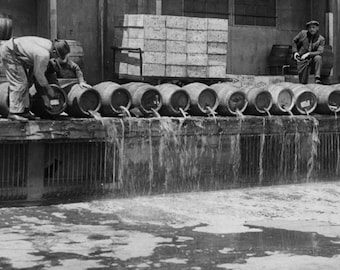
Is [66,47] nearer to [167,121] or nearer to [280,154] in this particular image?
[167,121]

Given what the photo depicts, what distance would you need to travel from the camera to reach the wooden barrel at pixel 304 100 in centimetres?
1226

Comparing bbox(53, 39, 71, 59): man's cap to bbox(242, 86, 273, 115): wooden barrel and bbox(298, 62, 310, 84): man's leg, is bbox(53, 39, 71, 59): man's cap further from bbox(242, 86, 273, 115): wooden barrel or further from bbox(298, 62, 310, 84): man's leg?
bbox(298, 62, 310, 84): man's leg

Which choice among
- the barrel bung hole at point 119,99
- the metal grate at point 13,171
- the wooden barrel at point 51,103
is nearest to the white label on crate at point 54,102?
the wooden barrel at point 51,103

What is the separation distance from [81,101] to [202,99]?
214 cm

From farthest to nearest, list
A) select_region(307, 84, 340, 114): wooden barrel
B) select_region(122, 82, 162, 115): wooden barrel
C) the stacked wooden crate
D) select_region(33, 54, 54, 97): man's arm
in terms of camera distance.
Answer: the stacked wooden crate < select_region(307, 84, 340, 114): wooden barrel < select_region(122, 82, 162, 115): wooden barrel < select_region(33, 54, 54, 97): man's arm

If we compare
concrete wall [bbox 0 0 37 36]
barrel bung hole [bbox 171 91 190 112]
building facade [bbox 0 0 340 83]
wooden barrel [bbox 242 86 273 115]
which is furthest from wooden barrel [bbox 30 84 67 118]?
concrete wall [bbox 0 0 37 36]

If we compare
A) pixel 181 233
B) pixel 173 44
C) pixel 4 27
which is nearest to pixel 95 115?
pixel 181 233

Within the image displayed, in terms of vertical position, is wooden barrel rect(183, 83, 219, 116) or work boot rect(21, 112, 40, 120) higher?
wooden barrel rect(183, 83, 219, 116)

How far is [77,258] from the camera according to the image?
6.96 metres

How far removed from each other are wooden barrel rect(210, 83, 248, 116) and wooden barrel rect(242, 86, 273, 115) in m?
0.14

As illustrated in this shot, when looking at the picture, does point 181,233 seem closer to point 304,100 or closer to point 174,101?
point 174,101

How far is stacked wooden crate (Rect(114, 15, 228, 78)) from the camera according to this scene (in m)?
14.4

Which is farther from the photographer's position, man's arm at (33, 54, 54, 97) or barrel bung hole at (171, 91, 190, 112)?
barrel bung hole at (171, 91, 190, 112)

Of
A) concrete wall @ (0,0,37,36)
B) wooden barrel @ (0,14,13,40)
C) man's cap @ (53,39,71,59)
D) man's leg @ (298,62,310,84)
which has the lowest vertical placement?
man's cap @ (53,39,71,59)
